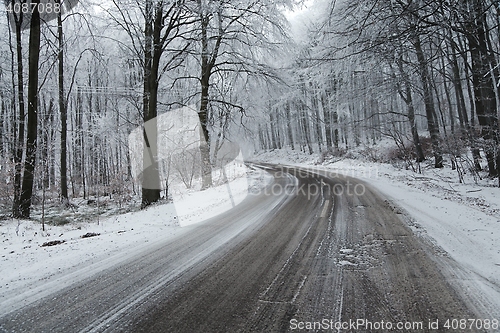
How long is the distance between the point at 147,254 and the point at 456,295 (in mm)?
3778

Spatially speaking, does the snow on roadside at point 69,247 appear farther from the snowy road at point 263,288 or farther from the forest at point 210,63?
the forest at point 210,63

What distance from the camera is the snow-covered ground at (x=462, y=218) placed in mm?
3227

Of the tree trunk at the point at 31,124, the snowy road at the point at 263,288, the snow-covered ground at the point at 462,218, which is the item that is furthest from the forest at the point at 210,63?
the snowy road at the point at 263,288

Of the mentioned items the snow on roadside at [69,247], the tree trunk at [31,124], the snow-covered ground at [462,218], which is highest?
the tree trunk at [31,124]

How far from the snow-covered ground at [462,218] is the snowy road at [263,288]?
1.06 ft

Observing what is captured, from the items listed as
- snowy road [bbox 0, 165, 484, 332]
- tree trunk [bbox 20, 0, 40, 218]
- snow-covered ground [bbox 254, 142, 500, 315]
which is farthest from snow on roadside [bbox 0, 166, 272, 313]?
snow-covered ground [bbox 254, 142, 500, 315]

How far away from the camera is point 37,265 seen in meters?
3.75

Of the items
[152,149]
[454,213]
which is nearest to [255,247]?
[454,213]

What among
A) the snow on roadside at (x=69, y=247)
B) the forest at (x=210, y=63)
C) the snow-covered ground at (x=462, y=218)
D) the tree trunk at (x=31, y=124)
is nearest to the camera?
Result: the snow-covered ground at (x=462, y=218)

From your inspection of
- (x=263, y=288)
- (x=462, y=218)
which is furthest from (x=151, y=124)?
(x=462, y=218)

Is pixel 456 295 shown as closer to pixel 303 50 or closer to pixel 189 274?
pixel 189 274

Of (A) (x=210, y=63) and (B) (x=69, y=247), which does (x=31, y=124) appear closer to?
(B) (x=69, y=247)

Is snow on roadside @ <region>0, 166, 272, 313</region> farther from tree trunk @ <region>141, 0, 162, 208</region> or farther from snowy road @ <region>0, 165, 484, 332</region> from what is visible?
tree trunk @ <region>141, 0, 162, 208</region>

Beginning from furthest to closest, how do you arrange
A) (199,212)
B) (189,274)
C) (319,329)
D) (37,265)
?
(199,212)
(37,265)
(189,274)
(319,329)
